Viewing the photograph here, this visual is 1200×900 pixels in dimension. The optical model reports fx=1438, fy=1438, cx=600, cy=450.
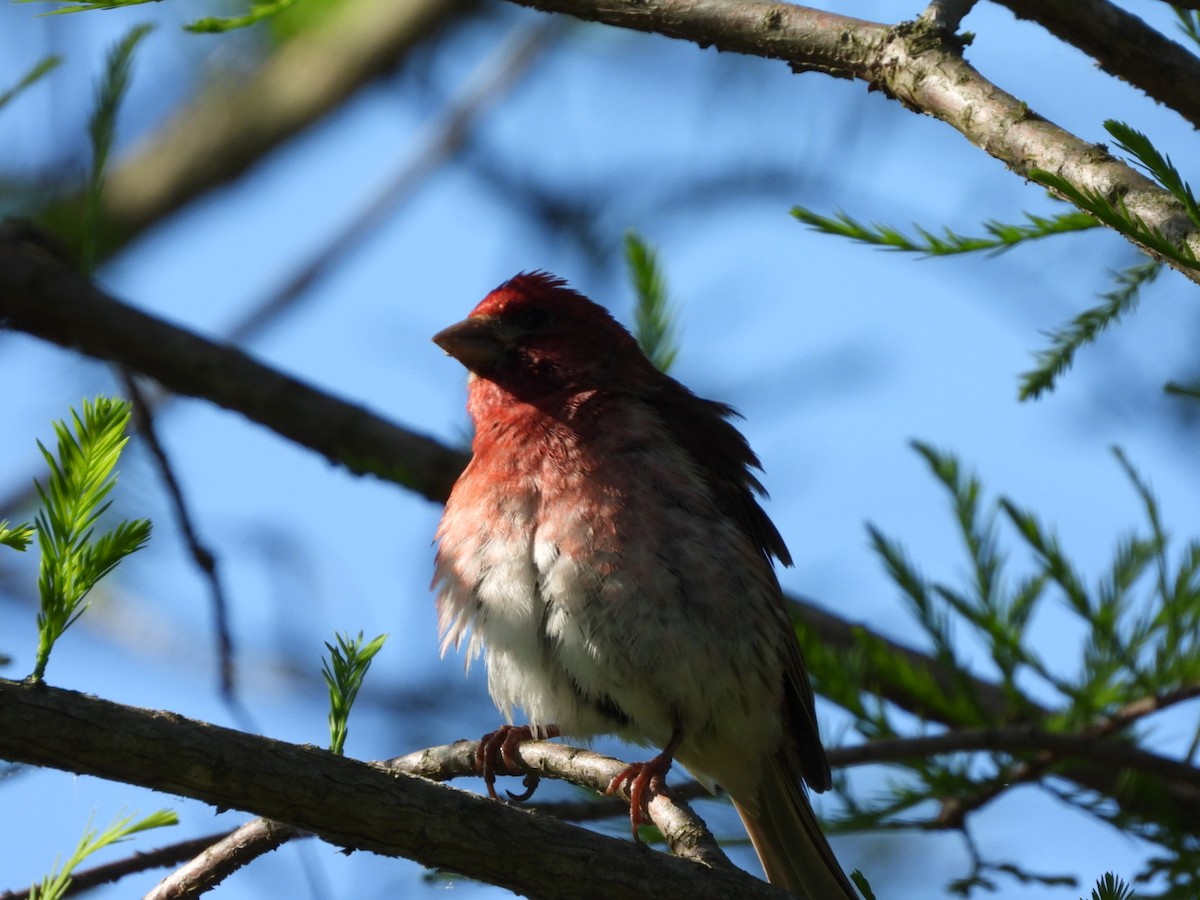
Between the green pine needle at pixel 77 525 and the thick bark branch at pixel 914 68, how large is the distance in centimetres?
149

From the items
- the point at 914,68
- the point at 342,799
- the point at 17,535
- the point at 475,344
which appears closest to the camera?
the point at 17,535

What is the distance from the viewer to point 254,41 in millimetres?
9695

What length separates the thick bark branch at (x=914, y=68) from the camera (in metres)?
2.77

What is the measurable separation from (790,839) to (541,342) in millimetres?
2237

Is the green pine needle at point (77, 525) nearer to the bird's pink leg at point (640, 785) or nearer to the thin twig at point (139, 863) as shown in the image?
the thin twig at point (139, 863)

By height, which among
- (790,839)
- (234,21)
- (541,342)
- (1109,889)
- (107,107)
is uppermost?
(107,107)

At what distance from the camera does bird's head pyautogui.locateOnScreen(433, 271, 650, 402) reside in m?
5.89

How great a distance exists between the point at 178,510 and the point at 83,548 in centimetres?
264

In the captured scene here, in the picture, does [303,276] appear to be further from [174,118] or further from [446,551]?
[446,551]

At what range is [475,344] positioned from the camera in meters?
5.98

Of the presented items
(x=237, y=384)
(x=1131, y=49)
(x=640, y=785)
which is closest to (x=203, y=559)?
→ (x=237, y=384)

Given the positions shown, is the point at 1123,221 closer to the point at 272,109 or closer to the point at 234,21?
the point at 234,21

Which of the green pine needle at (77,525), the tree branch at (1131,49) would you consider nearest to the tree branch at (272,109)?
the tree branch at (1131,49)

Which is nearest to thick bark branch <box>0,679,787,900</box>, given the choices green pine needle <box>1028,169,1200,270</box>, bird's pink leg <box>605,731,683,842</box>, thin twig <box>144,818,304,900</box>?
thin twig <box>144,818,304,900</box>
